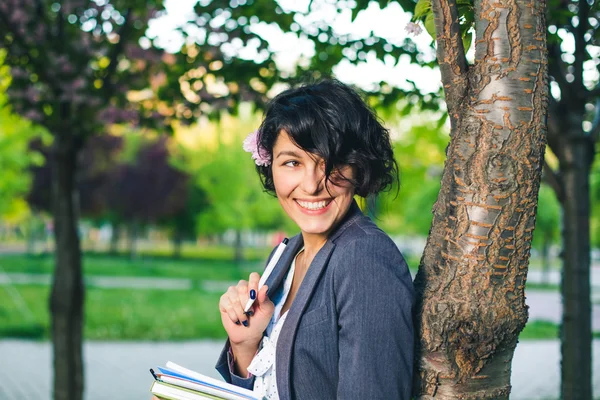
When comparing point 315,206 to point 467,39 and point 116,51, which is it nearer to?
point 467,39

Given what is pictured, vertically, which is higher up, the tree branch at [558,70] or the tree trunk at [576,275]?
the tree branch at [558,70]

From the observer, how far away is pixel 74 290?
562 cm

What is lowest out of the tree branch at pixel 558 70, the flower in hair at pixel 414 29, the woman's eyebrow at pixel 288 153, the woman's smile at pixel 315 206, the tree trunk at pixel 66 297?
the tree trunk at pixel 66 297

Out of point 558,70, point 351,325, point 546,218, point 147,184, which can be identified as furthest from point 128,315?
point 147,184

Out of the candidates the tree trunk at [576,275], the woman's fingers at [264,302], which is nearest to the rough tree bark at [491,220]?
the woman's fingers at [264,302]

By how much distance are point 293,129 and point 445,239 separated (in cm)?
50

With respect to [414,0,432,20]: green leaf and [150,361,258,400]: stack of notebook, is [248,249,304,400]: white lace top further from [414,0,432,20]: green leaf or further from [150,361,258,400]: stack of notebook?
[414,0,432,20]: green leaf

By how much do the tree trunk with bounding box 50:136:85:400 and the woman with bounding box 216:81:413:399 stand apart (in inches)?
151

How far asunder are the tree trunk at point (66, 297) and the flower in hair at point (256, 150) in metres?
3.86

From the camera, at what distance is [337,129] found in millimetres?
1779

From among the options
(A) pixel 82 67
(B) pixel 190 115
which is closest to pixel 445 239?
(B) pixel 190 115

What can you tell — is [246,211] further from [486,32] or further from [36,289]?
→ [486,32]

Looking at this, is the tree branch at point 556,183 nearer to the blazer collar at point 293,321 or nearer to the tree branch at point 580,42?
the tree branch at point 580,42

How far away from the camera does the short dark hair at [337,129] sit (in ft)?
5.85
